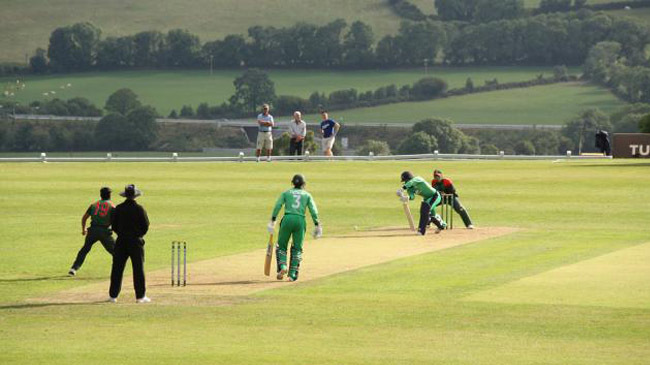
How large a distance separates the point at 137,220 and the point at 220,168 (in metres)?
34.7

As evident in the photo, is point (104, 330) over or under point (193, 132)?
over

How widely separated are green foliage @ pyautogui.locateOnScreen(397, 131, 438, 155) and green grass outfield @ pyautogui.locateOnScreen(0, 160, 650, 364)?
82.2 metres

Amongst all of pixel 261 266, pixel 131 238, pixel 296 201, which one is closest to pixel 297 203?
pixel 296 201

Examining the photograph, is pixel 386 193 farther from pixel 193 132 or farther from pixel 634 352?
pixel 193 132

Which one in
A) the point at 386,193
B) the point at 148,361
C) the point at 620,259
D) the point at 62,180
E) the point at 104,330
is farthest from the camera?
the point at 62,180

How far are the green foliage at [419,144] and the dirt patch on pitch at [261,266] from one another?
318 feet

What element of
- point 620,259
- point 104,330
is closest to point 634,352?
point 104,330

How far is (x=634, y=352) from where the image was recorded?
21.2 meters

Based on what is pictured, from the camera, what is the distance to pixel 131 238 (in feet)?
85.0

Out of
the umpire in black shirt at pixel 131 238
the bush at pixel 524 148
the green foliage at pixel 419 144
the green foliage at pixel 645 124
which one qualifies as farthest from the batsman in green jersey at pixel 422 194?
the bush at pixel 524 148

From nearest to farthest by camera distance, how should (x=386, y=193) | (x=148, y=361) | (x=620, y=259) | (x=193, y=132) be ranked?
(x=148, y=361) → (x=620, y=259) → (x=386, y=193) → (x=193, y=132)

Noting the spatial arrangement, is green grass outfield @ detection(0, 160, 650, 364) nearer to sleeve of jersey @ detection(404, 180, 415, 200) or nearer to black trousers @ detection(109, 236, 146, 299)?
black trousers @ detection(109, 236, 146, 299)

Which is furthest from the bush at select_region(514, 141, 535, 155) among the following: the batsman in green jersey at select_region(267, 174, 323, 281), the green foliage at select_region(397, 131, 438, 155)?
the batsman in green jersey at select_region(267, 174, 323, 281)

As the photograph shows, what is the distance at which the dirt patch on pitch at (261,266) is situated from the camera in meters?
27.0
